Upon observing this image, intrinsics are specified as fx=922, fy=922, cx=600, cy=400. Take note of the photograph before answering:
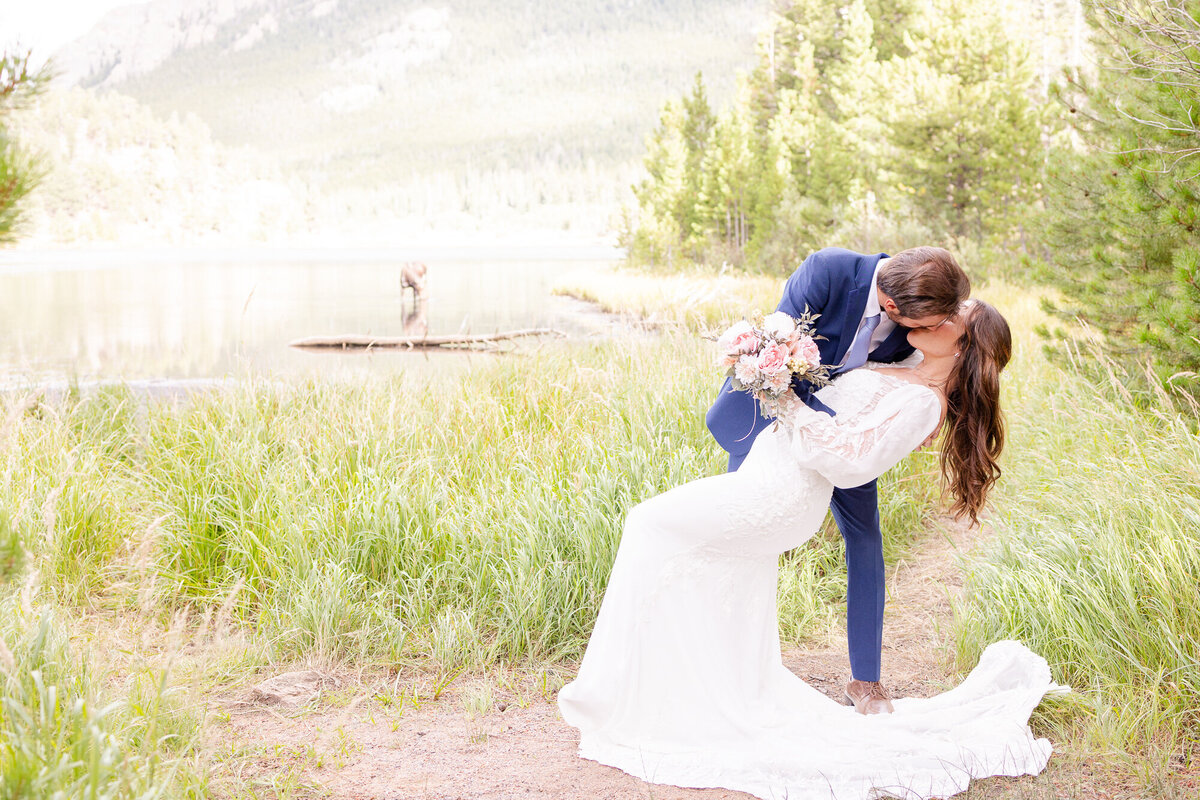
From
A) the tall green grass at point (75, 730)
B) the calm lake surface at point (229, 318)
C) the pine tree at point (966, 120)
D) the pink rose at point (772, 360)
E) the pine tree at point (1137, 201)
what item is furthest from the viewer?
the pine tree at point (966, 120)

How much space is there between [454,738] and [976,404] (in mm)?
2414

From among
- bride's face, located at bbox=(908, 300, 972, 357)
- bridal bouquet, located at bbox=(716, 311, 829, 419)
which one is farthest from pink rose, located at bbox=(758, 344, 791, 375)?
bride's face, located at bbox=(908, 300, 972, 357)

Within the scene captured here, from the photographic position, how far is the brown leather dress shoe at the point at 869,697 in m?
3.59

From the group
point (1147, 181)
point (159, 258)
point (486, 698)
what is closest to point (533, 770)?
point (486, 698)

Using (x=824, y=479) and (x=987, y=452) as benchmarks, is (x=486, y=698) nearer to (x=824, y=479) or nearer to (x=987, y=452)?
(x=824, y=479)

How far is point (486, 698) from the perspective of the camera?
3.95m

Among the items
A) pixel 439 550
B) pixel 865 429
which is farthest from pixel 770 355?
pixel 439 550

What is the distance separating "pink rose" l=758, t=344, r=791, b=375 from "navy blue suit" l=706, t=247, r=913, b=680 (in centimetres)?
46

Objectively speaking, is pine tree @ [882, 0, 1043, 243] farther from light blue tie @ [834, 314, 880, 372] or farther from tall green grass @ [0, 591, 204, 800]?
tall green grass @ [0, 591, 204, 800]

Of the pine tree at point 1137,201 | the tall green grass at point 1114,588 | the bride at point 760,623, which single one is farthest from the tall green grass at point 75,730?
the pine tree at point 1137,201

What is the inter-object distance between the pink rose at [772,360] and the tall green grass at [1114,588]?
5.62ft

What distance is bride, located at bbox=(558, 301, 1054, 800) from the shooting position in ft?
10.5

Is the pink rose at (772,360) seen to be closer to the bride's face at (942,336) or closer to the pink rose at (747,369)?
the pink rose at (747,369)

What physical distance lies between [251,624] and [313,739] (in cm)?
131
